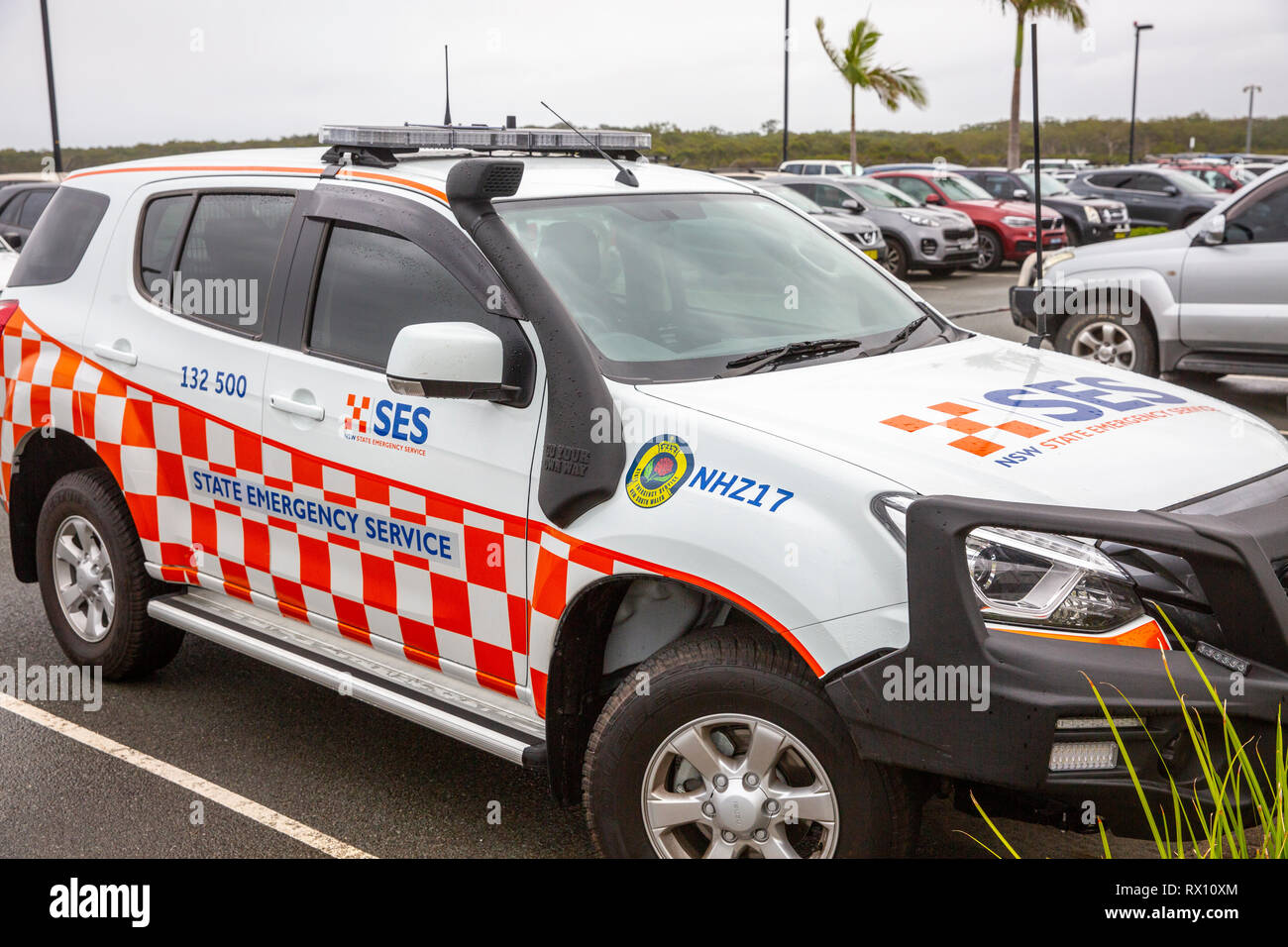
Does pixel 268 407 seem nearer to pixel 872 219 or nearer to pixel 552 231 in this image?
pixel 552 231

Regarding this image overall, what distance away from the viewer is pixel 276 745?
4.31 m

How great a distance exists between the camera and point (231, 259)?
4.22m

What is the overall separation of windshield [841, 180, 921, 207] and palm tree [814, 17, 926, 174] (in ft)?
64.4

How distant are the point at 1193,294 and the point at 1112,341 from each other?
71 centimetres

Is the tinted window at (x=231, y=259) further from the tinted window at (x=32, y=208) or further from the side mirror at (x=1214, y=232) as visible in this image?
the tinted window at (x=32, y=208)

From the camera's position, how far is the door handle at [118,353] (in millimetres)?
4383

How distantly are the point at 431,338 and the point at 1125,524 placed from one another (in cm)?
161

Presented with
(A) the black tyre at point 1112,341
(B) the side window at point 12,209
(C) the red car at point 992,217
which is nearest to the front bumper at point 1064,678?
(A) the black tyre at point 1112,341

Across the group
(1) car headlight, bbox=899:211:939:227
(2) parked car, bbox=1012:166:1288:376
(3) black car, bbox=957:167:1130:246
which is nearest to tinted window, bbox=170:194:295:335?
(2) parked car, bbox=1012:166:1288:376

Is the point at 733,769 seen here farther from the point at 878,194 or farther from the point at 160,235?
the point at 878,194

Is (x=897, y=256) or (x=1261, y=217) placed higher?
(x=1261, y=217)

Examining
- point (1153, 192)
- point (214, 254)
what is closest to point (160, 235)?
point (214, 254)
